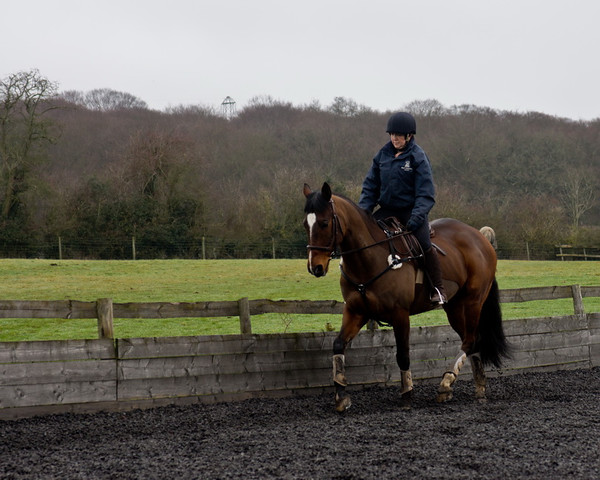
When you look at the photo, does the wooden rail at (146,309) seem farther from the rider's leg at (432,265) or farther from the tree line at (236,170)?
the tree line at (236,170)

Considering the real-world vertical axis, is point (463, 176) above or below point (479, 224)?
above

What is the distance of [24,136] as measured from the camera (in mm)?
36500

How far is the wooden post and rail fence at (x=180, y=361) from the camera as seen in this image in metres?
6.21

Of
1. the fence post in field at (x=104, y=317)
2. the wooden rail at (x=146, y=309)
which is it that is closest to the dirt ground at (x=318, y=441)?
the fence post in field at (x=104, y=317)

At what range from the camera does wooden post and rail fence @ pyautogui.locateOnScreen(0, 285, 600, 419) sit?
621 cm

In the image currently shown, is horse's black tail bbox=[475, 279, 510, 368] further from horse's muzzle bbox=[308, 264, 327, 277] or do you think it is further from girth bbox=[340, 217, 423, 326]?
horse's muzzle bbox=[308, 264, 327, 277]

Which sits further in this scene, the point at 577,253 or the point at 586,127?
the point at 586,127

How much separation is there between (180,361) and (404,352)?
2.21 metres

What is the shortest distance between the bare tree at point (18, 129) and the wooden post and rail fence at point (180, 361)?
102ft

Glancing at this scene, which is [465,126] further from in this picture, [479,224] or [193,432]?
[193,432]

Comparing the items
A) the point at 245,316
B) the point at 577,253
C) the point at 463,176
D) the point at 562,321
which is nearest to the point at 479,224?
the point at 577,253

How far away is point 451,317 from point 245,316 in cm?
237

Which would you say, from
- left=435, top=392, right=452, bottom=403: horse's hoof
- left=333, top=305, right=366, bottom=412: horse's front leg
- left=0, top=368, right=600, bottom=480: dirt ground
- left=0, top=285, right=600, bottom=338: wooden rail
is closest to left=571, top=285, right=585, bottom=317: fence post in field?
left=0, top=368, right=600, bottom=480: dirt ground

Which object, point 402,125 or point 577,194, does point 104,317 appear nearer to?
point 402,125
